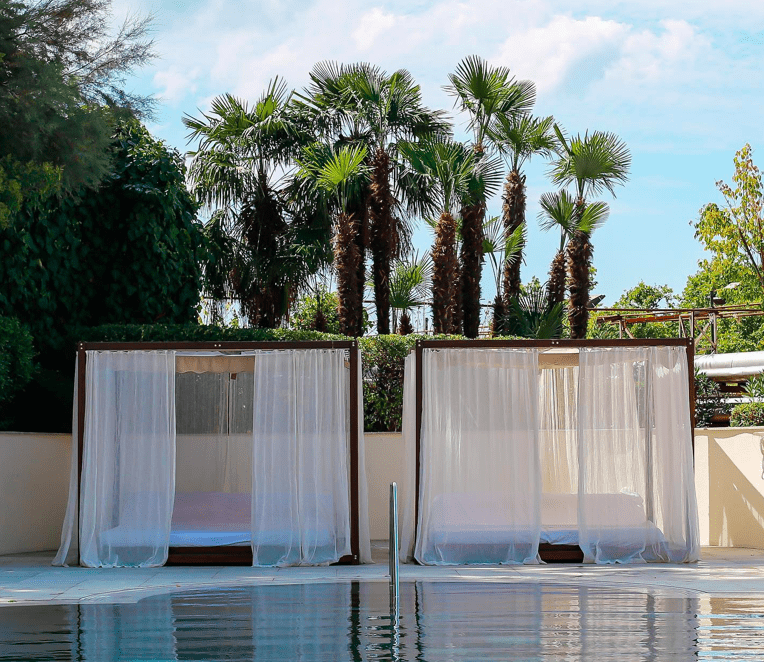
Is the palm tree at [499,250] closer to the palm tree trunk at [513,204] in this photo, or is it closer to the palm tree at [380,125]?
the palm tree trunk at [513,204]

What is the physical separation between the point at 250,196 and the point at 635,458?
10807mm

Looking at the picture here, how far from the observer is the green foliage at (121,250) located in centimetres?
1493

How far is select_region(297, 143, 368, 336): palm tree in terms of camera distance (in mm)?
16656

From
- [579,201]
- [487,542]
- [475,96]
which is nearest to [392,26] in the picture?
[475,96]

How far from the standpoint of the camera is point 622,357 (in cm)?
1008

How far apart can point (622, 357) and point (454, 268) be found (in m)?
6.96

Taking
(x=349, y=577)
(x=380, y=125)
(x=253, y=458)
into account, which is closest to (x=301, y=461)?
(x=253, y=458)

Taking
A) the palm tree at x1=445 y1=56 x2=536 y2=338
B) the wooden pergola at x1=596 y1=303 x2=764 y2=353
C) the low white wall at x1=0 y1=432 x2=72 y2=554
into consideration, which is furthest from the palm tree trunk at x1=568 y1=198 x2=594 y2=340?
the low white wall at x1=0 y1=432 x2=72 y2=554

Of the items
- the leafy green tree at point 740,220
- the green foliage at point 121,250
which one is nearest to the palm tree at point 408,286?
the green foliage at point 121,250

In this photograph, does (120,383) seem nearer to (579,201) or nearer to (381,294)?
(381,294)

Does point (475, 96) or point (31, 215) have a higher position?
point (475, 96)

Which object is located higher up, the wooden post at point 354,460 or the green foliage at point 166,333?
the green foliage at point 166,333

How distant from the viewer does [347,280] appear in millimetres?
16656

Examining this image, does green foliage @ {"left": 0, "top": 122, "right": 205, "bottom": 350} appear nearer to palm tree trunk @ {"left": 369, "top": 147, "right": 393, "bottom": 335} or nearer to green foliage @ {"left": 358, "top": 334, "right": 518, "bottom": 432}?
palm tree trunk @ {"left": 369, "top": 147, "right": 393, "bottom": 335}
